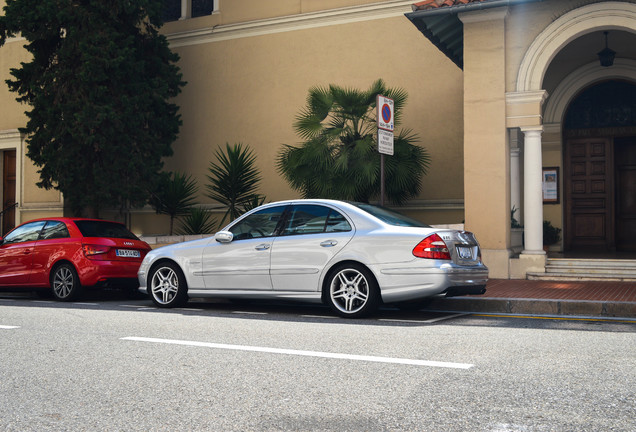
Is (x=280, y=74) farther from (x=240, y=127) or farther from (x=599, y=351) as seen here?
(x=599, y=351)

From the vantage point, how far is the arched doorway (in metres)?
16.2

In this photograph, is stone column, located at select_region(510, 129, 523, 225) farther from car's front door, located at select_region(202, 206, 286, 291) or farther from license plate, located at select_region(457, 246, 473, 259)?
car's front door, located at select_region(202, 206, 286, 291)

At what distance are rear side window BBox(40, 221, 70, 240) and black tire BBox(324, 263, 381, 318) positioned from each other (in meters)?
5.35

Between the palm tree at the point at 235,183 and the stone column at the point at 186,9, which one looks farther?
the stone column at the point at 186,9

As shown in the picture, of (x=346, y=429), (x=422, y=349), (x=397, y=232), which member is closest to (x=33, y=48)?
(x=397, y=232)

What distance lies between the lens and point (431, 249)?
320 inches

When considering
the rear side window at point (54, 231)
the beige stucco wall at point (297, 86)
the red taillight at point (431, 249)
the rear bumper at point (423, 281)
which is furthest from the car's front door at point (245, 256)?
the beige stucco wall at point (297, 86)

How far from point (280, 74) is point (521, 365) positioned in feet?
51.1

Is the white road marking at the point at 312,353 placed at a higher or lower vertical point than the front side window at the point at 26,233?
lower

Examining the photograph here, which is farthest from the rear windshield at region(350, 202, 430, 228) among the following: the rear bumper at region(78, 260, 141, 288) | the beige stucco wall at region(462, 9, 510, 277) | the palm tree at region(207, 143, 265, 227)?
the palm tree at region(207, 143, 265, 227)

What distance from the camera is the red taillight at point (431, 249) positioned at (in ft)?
26.6

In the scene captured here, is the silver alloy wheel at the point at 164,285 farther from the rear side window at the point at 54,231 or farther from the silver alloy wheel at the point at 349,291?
the silver alloy wheel at the point at 349,291

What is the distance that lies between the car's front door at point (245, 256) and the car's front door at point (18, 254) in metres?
4.05

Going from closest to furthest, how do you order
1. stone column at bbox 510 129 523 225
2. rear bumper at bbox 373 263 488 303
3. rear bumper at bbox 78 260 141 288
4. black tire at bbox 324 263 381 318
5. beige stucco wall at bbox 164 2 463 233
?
rear bumper at bbox 373 263 488 303 → black tire at bbox 324 263 381 318 → rear bumper at bbox 78 260 141 288 → stone column at bbox 510 129 523 225 → beige stucco wall at bbox 164 2 463 233
